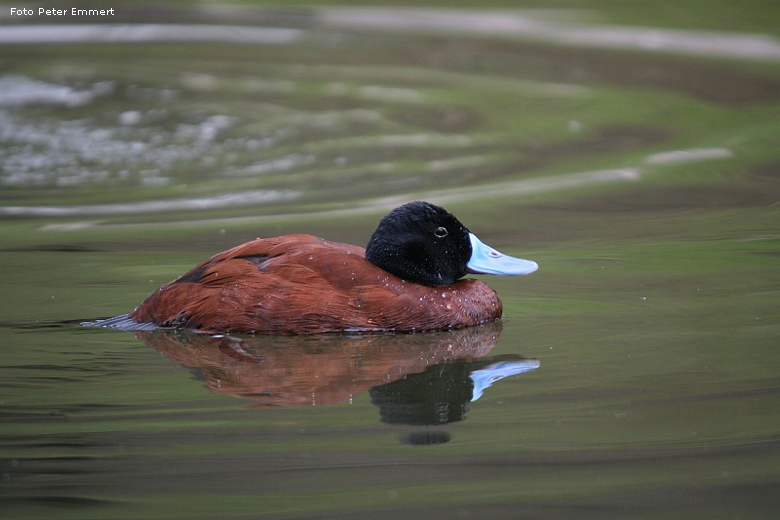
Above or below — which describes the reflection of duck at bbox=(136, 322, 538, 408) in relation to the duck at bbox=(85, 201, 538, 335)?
below

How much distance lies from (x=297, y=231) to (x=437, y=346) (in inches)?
105

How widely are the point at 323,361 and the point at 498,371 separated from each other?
2.56 ft

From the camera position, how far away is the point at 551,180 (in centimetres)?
980

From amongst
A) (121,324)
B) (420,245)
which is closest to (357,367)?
(420,245)

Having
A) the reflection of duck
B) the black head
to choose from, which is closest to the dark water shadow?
the reflection of duck

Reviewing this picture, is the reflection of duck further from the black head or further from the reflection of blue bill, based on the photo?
the black head

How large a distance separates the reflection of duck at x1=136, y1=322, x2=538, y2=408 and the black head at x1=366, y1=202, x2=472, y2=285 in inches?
13.7

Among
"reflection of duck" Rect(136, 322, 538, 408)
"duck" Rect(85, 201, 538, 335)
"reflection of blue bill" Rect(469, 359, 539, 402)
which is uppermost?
"duck" Rect(85, 201, 538, 335)

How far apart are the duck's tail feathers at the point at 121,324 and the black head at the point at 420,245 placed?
3.76ft

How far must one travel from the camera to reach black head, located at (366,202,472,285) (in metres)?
6.12

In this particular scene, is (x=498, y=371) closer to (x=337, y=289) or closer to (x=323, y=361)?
(x=323, y=361)

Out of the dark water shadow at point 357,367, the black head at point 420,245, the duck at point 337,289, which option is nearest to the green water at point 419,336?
the dark water shadow at point 357,367

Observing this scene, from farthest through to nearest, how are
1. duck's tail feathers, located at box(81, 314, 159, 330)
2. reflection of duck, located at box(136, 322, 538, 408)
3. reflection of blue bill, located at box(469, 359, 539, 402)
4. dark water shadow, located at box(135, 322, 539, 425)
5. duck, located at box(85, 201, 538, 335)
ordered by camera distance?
duck's tail feathers, located at box(81, 314, 159, 330)
duck, located at box(85, 201, 538, 335)
reflection of blue bill, located at box(469, 359, 539, 402)
reflection of duck, located at box(136, 322, 538, 408)
dark water shadow, located at box(135, 322, 539, 425)

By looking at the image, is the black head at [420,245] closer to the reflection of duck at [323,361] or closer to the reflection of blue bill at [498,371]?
the reflection of duck at [323,361]
